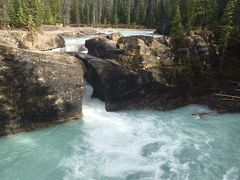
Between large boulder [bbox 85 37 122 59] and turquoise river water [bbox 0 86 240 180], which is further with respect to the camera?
large boulder [bbox 85 37 122 59]

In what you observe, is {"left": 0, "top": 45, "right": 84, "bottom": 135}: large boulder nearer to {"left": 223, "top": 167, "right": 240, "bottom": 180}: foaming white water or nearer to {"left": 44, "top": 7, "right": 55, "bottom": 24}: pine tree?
{"left": 223, "top": 167, "right": 240, "bottom": 180}: foaming white water

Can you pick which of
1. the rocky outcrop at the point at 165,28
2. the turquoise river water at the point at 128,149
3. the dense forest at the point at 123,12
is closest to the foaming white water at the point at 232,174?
the turquoise river water at the point at 128,149

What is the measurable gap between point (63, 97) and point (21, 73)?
418 cm

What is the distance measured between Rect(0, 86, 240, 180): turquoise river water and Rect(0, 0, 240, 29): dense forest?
47.8ft

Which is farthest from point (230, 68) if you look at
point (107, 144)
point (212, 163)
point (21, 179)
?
point (21, 179)

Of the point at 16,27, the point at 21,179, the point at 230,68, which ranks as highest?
the point at 16,27

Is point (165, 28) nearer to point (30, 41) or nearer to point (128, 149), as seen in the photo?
point (30, 41)

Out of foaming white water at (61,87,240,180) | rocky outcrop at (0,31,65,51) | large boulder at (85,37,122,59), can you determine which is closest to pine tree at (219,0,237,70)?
foaming white water at (61,87,240,180)

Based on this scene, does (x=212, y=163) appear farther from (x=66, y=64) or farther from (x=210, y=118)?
(x=66, y=64)

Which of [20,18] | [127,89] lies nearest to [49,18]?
[20,18]

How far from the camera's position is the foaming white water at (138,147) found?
61.3 ft

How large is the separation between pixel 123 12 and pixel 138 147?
79694mm

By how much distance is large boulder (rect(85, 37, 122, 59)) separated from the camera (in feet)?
101

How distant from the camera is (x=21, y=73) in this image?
949 inches
